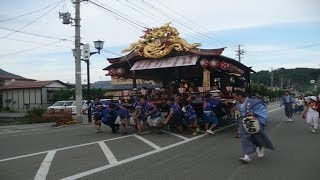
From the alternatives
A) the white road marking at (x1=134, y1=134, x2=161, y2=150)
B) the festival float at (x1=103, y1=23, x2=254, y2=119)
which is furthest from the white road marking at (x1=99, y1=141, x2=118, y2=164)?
the festival float at (x1=103, y1=23, x2=254, y2=119)

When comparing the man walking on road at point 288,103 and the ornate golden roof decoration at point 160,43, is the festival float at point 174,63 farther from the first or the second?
the man walking on road at point 288,103

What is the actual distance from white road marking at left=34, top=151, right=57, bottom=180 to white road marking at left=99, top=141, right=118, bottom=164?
1.34m

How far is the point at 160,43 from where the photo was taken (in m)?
16.8

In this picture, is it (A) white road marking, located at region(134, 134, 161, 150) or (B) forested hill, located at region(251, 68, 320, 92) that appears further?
(B) forested hill, located at region(251, 68, 320, 92)

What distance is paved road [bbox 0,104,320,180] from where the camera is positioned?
7.73 metres

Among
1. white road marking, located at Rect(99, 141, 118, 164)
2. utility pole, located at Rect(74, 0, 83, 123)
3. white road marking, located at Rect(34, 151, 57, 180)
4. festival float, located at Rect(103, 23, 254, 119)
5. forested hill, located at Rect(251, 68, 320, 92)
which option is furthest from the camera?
forested hill, located at Rect(251, 68, 320, 92)

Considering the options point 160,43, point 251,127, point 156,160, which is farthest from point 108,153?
point 160,43

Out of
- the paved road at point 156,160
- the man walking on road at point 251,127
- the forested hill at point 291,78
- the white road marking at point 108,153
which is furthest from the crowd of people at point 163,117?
the forested hill at point 291,78

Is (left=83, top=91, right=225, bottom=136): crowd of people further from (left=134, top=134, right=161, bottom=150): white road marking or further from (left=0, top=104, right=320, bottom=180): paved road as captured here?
(left=0, top=104, right=320, bottom=180): paved road

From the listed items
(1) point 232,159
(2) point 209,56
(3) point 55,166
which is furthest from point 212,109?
(3) point 55,166

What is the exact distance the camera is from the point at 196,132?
1534cm

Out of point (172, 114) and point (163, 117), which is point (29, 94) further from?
point (172, 114)

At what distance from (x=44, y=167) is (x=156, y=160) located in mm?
2457

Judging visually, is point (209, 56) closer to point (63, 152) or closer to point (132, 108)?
point (132, 108)
